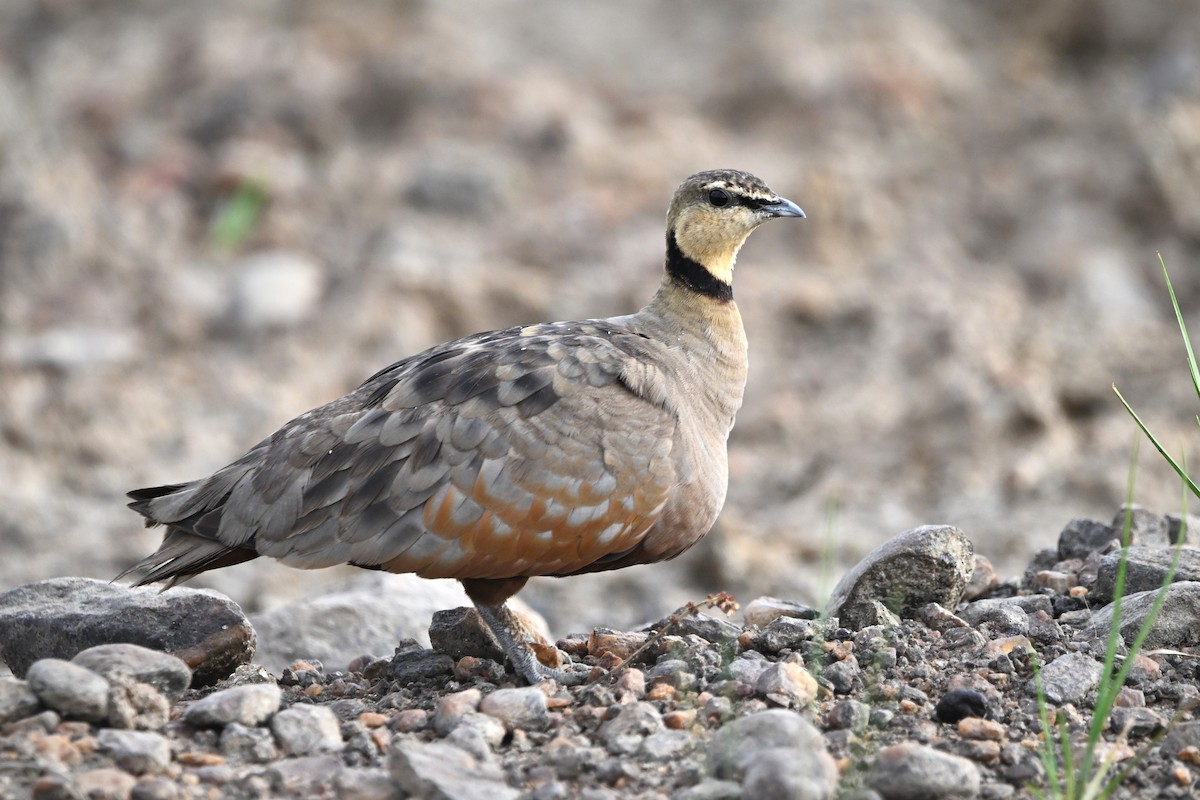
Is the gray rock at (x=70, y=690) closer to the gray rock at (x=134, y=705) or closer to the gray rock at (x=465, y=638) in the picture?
the gray rock at (x=134, y=705)

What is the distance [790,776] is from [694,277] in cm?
328

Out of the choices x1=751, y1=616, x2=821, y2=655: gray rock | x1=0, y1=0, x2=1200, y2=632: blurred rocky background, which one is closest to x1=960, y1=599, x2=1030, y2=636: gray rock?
x1=751, y1=616, x2=821, y2=655: gray rock

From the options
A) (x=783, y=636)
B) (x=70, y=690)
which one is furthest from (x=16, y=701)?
(x=783, y=636)

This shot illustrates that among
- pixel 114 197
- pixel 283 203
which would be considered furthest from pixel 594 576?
pixel 114 197

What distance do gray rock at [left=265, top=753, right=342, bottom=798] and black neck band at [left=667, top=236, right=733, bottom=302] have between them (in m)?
3.11

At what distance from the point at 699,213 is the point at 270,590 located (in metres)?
4.96

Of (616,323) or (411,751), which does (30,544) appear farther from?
(411,751)

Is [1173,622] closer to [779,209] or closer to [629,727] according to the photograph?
[629,727]

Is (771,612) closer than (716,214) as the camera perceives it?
Yes

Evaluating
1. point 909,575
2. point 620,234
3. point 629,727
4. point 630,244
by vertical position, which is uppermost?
Result: point 620,234

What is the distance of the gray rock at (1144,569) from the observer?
5805 mm

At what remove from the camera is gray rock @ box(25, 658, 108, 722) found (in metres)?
4.75

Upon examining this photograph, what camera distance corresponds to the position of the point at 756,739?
4.58 m

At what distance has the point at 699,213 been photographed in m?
7.05
